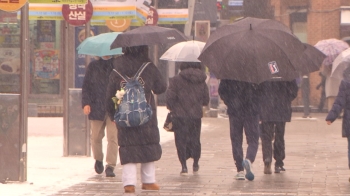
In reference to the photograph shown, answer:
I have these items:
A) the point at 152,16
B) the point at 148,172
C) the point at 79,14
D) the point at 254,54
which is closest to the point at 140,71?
the point at 148,172

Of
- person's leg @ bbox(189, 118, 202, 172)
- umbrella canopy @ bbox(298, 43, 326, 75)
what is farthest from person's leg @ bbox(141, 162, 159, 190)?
umbrella canopy @ bbox(298, 43, 326, 75)

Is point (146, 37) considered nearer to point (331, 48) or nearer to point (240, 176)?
point (240, 176)

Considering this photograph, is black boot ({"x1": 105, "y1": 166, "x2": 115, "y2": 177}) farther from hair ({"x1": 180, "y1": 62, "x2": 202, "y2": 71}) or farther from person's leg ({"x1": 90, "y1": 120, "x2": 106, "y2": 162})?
hair ({"x1": 180, "y1": 62, "x2": 202, "y2": 71})

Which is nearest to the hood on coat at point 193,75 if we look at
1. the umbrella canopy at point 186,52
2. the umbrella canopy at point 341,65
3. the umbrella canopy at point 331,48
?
the umbrella canopy at point 186,52

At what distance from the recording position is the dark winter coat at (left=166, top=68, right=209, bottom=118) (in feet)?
38.8

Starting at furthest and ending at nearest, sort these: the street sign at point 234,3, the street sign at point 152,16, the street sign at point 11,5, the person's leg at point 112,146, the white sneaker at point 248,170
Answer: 1. the street sign at point 234,3
2. the street sign at point 152,16
3. the person's leg at point 112,146
4. the white sneaker at point 248,170
5. the street sign at point 11,5

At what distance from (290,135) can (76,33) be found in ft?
25.8

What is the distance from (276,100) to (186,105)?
46.6 inches

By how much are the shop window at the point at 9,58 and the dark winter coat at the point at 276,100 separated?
9.94 ft

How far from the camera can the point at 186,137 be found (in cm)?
1195

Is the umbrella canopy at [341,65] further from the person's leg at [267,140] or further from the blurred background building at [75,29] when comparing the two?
the blurred background building at [75,29]

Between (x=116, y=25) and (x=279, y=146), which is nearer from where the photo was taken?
(x=279, y=146)

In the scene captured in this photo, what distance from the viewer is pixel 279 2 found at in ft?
102

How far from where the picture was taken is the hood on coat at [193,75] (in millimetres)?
11820
